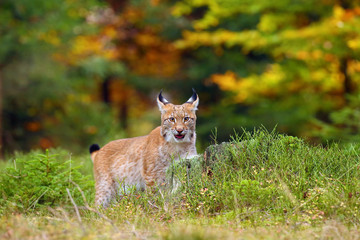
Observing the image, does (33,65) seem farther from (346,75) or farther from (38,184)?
(38,184)

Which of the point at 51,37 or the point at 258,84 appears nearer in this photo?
the point at 258,84

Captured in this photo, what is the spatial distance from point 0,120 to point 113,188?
958 centimetres

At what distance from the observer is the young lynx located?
238 inches

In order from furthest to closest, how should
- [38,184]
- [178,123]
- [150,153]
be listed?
[150,153]
[178,123]
[38,184]

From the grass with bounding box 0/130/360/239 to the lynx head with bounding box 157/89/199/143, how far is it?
1.47 feet

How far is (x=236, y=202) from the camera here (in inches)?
176

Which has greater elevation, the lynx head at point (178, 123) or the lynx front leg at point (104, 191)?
the lynx head at point (178, 123)

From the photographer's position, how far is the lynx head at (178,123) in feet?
19.6

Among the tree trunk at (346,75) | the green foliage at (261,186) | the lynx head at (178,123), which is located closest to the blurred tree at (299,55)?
the tree trunk at (346,75)

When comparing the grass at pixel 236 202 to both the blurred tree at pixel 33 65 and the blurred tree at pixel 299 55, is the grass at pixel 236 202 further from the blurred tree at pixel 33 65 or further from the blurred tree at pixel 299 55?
the blurred tree at pixel 33 65

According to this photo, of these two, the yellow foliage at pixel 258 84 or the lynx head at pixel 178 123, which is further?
the yellow foliage at pixel 258 84

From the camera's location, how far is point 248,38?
13758mm

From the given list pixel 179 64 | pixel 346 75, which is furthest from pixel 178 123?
pixel 179 64

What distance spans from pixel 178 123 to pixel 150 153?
51 cm
